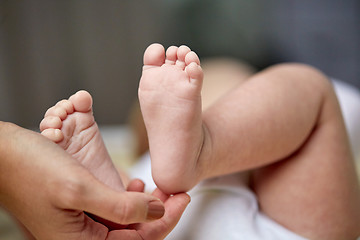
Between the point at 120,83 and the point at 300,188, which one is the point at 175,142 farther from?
the point at 120,83

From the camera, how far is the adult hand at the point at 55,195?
451 mm

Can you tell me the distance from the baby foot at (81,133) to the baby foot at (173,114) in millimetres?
74

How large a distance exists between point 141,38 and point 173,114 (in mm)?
1589

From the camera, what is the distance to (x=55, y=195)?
0.46 metres

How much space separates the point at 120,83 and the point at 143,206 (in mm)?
1703

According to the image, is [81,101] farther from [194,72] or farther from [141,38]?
[141,38]

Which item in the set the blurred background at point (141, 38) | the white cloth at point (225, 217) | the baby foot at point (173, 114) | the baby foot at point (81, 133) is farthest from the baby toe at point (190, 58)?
the blurred background at point (141, 38)

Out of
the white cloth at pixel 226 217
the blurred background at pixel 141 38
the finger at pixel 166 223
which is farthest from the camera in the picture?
the blurred background at pixel 141 38

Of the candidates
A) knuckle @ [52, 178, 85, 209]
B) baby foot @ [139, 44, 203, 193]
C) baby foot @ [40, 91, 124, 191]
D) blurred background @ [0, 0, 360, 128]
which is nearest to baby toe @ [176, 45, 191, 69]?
baby foot @ [139, 44, 203, 193]

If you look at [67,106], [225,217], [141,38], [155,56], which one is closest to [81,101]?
[67,106]

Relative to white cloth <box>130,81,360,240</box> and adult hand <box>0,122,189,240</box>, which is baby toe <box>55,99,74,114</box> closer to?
adult hand <box>0,122,189,240</box>

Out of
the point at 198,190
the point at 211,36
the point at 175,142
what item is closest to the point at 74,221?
the point at 175,142

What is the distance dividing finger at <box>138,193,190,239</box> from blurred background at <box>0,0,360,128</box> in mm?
1432

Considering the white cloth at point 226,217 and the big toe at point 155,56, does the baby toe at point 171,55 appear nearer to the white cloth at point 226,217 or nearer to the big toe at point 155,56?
the big toe at point 155,56
